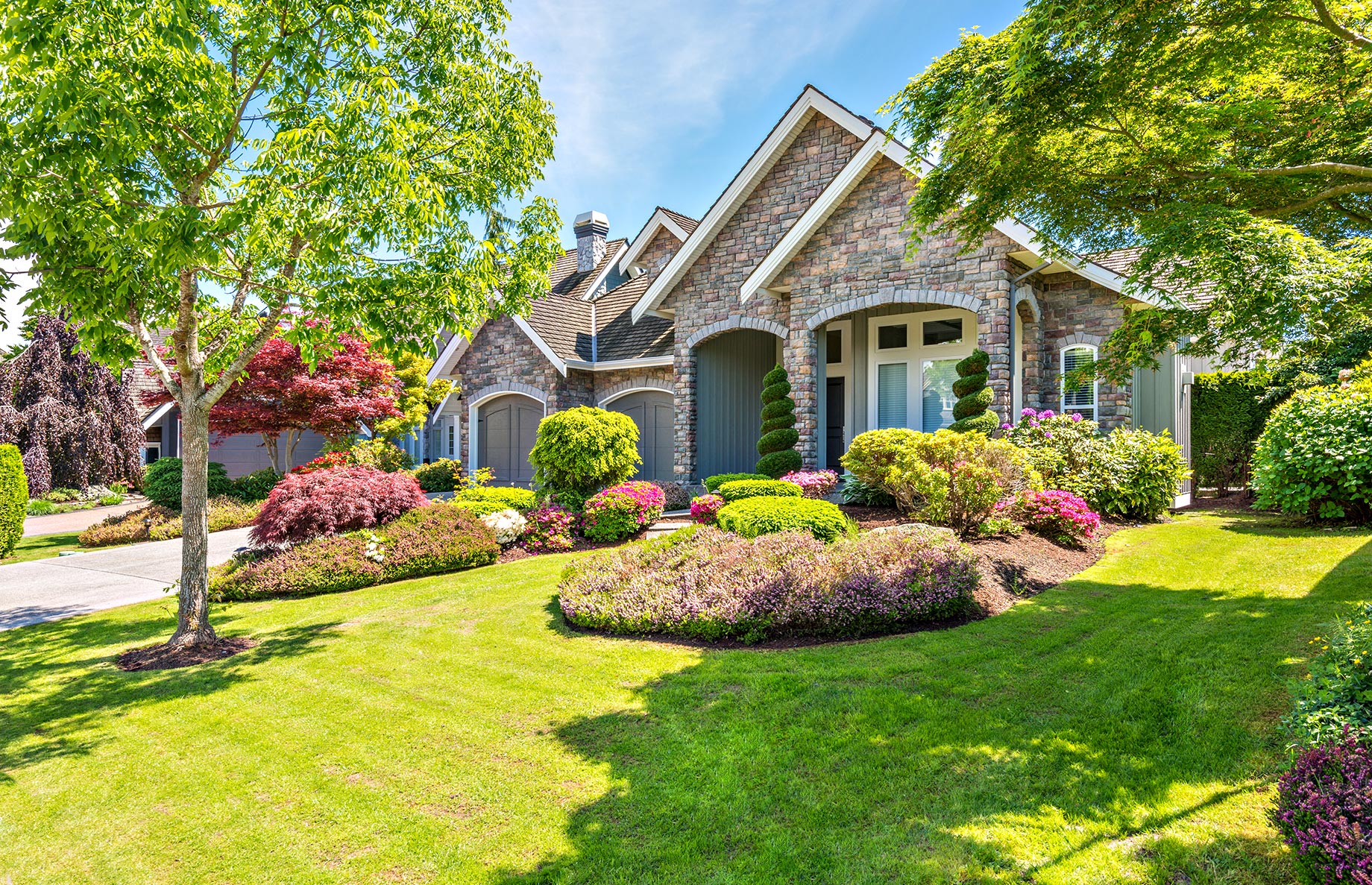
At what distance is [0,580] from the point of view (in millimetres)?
10016

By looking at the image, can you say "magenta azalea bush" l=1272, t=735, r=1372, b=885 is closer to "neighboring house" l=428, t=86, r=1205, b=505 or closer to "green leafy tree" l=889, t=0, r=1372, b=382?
"green leafy tree" l=889, t=0, r=1372, b=382

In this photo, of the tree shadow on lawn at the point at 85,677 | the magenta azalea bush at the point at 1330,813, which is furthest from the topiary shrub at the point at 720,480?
the magenta azalea bush at the point at 1330,813

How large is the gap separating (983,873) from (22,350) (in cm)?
2764

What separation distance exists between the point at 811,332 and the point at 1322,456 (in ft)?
25.0

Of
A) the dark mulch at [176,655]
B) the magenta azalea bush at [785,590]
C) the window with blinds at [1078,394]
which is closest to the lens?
the dark mulch at [176,655]

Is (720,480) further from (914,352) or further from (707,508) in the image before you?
Answer: (914,352)

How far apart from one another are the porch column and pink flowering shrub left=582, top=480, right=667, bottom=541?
353 centimetres

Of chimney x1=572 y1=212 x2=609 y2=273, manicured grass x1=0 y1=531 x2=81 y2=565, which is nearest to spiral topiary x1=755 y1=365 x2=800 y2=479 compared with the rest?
chimney x1=572 y1=212 x2=609 y2=273

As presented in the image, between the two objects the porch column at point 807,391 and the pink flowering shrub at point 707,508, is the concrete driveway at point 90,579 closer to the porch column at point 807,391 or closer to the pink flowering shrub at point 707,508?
the pink flowering shrub at point 707,508

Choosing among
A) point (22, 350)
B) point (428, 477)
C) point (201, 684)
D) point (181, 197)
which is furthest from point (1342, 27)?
point (22, 350)

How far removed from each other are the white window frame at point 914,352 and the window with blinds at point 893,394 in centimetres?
5

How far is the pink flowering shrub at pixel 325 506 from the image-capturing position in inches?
368

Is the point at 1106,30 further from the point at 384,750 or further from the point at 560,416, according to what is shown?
the point at 560,416

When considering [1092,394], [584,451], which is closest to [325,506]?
[584,451]
